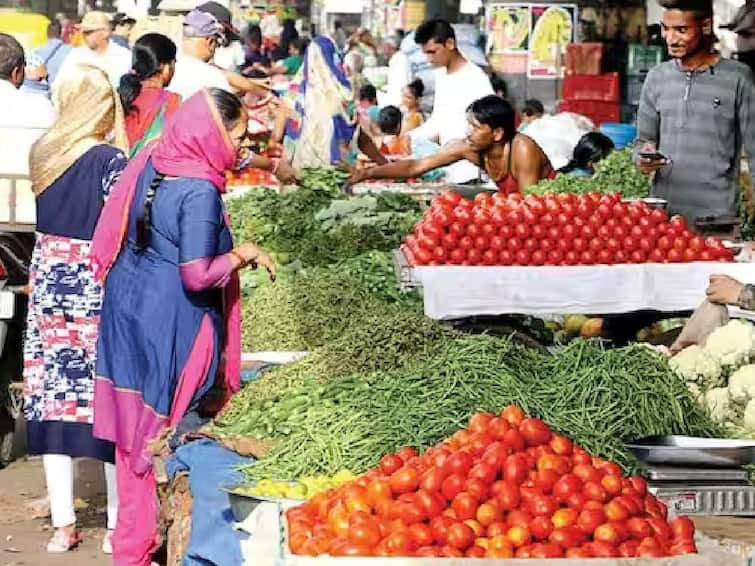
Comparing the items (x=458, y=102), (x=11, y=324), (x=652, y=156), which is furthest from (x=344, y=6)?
(x=652, y=156)

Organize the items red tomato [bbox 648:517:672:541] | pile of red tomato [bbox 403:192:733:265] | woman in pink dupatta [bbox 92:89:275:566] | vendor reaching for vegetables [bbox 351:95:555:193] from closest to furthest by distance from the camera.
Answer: red tomato [bbox 648:517:672:541]
woman in pink dupatta [bbox 92:89:275:566]
pile of red tomato [bbox 403:192:733:265]
vendor reaching for vegetables [bbox 351:95:555:193]

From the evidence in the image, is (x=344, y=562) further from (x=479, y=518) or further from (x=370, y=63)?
(x=370, y=63)

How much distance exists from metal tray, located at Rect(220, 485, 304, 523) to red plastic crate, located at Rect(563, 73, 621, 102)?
1286cm

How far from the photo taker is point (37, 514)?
8023mm

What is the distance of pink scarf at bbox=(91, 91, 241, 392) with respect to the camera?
5785mm

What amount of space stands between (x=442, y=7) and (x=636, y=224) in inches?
692

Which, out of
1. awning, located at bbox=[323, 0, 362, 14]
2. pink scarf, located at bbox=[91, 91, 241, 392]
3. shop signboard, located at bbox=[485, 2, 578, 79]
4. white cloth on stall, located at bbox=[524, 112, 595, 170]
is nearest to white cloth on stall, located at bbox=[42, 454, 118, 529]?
pink scarf, located at bbox=[91, 91, 241, 392]

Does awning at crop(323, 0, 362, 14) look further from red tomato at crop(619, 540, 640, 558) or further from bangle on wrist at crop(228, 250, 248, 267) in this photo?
Result: red tomato at crop(619, 540, 640, 558)

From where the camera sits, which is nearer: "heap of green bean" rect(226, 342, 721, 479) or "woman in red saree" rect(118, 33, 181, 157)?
Answer: "heap of green bean" rect(226, 342, 721, 479)

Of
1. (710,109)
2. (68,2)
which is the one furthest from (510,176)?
(68,2)

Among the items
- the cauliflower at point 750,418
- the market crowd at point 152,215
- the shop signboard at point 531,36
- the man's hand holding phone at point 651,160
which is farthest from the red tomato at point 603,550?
the shop signboard at point 531,36

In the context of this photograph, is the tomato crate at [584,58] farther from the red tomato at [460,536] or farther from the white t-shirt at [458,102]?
the red tomato at [460,536]

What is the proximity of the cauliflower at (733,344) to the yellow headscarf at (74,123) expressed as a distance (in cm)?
276

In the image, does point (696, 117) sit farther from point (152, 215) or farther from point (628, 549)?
point (628, 549)
